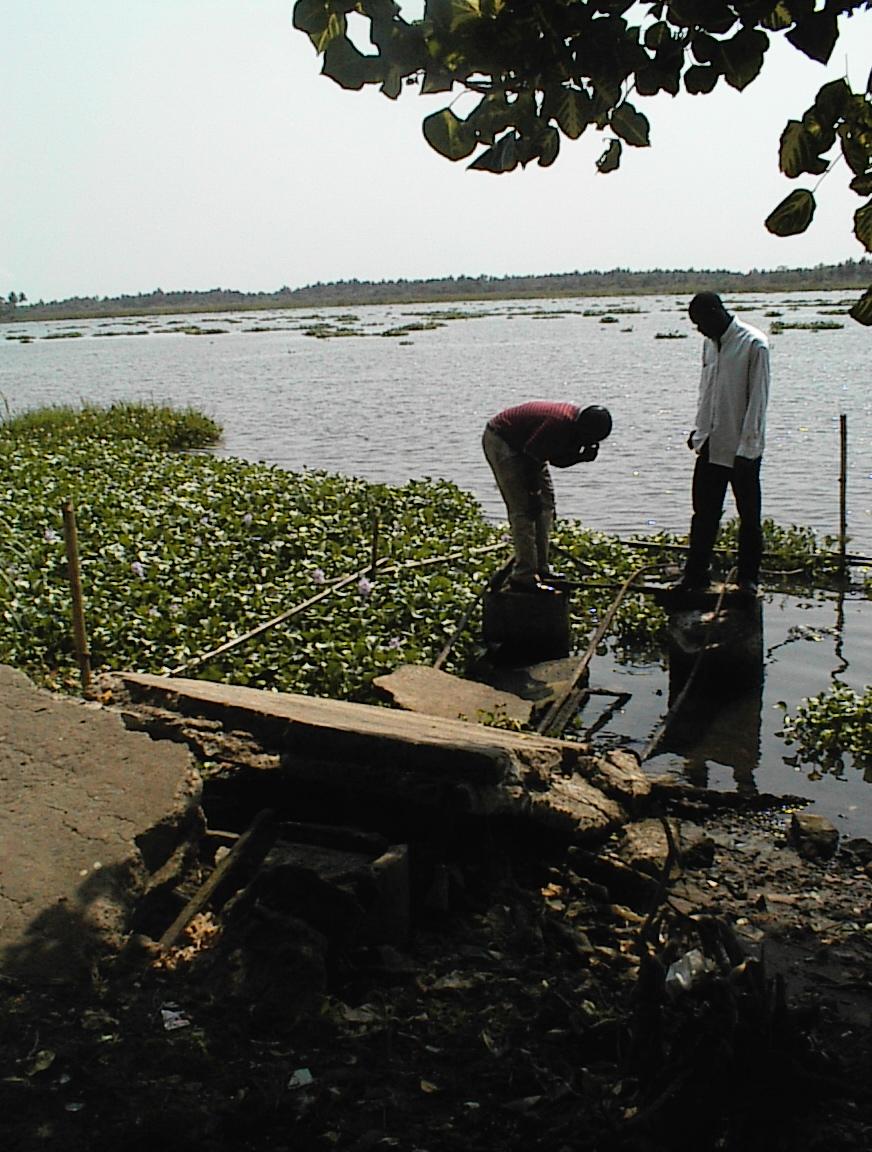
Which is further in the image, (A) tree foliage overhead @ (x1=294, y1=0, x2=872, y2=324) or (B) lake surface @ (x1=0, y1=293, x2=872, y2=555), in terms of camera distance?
(B) lake surface @ (x1=0, y1=293, x2=872, y2=555)

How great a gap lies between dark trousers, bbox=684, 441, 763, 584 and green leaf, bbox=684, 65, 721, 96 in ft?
13.7

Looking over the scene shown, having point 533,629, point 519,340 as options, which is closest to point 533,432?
point 533,629

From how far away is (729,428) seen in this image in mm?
7445

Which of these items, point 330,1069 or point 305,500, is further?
point 305,500

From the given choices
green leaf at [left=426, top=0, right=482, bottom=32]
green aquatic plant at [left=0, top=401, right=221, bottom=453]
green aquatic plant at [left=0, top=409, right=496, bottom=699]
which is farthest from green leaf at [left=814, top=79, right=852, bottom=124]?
green aquatic plant at [left=0, top=401, right=221, bottom=453]

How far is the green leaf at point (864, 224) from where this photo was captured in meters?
3.43

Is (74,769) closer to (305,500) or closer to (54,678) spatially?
(54,678)

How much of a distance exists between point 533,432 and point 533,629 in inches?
56.0

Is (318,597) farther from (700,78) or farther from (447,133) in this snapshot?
(700,78)

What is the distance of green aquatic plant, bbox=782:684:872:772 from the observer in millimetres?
6930

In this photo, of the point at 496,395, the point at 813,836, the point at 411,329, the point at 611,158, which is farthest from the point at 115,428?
the point at 411,329

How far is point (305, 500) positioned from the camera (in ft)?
44.2

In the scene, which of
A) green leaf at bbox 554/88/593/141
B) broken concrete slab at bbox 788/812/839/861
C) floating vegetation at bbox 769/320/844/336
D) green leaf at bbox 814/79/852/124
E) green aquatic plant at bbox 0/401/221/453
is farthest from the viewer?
floating vegetation at bbox 769/320/844/336

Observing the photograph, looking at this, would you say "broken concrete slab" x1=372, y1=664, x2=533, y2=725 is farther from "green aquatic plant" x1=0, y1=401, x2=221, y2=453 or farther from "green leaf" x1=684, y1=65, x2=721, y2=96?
"green aquatic plant" x1=0, y1=401, x2=221, y2=453
